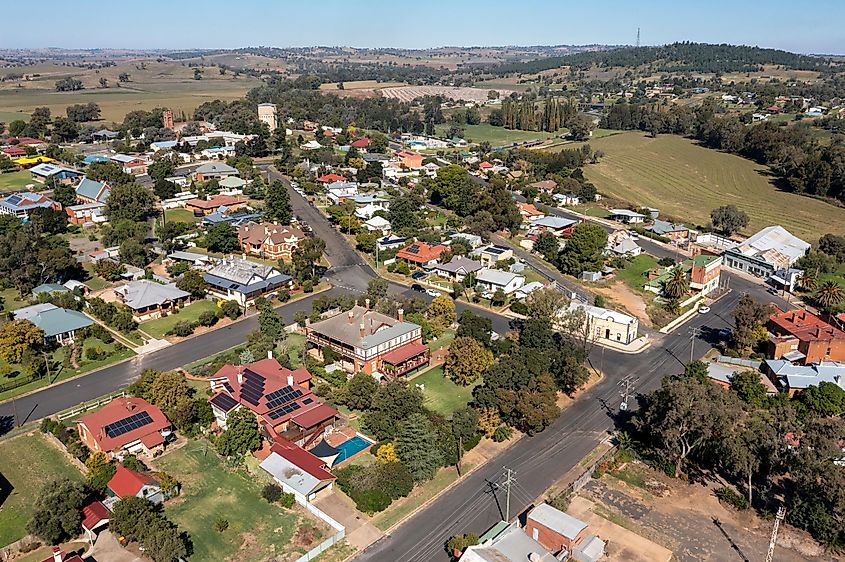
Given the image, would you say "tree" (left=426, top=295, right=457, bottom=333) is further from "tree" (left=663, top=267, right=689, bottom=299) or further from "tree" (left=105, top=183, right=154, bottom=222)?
"tree" (left=105, top=183, right=154, bottom=222)

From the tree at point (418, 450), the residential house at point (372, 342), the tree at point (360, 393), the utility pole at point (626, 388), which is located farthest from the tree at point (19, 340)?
the utility pole at point (626, 388)

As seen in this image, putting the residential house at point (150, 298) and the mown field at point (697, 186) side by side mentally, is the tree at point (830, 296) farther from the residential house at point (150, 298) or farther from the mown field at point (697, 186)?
the residential house at point (150, 298)

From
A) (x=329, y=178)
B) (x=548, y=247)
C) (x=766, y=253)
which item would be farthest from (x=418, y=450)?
(x=329, y=178)

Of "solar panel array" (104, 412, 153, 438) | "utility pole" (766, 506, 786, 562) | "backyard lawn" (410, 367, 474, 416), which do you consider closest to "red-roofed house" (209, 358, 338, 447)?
"solar panel array" (104, 412, 153, 438)

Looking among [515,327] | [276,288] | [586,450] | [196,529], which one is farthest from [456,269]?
[196,529]

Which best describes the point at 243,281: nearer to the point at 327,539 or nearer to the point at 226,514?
the point at 226,514
